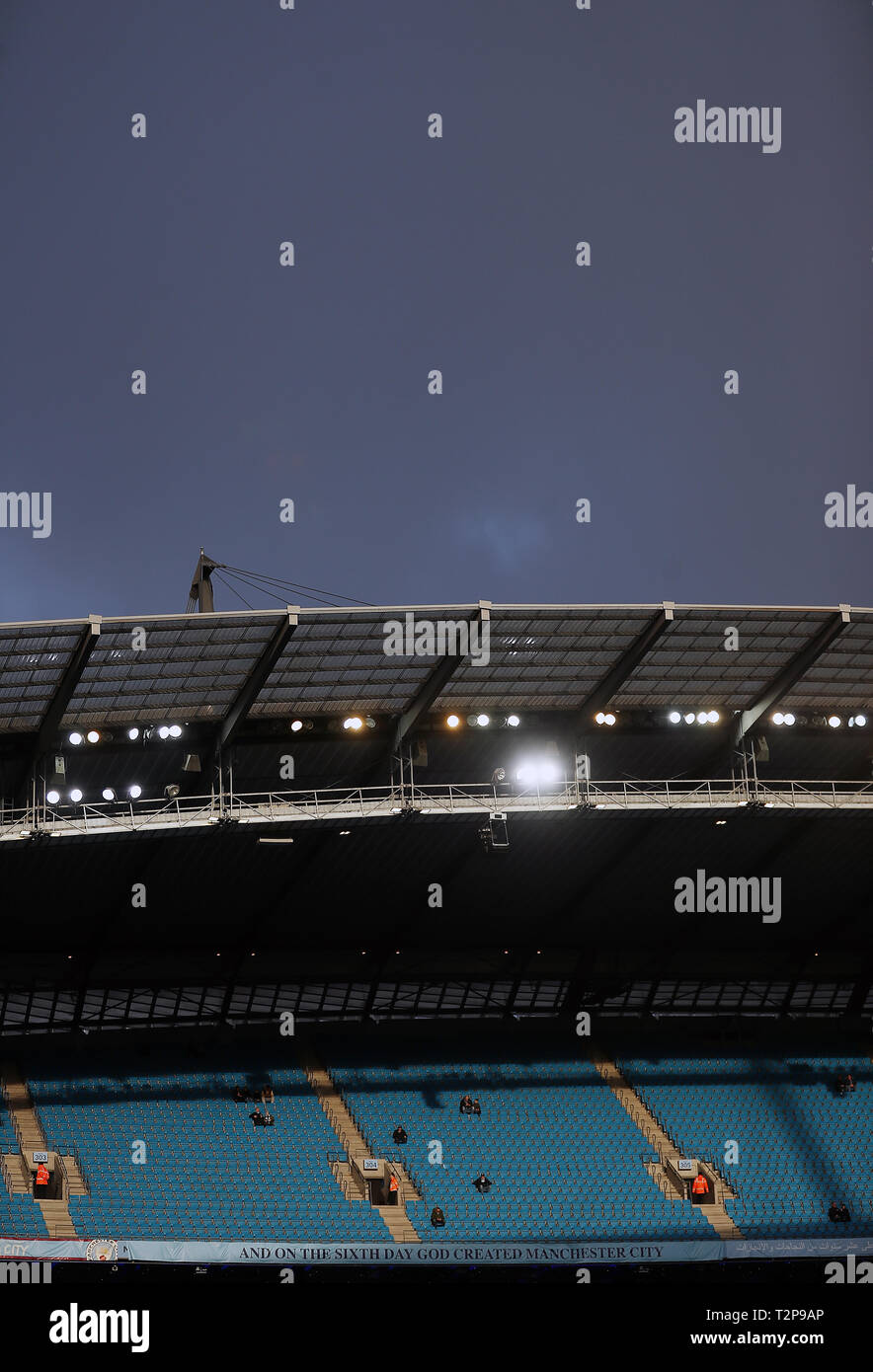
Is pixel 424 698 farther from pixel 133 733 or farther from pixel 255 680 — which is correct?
pixel 133 733

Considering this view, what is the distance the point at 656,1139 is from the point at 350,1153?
9.45 meters

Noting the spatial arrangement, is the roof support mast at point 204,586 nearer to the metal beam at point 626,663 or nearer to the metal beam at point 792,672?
the metal beam at point 626,663

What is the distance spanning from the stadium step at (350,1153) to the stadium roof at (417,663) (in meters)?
12.8

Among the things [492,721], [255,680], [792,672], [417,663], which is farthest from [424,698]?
[792,672]

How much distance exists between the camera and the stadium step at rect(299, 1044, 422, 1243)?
136ft

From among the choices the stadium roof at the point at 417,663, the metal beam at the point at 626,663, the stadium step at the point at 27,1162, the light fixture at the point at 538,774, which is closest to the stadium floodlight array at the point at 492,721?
the stadium roof at the point at 417,663

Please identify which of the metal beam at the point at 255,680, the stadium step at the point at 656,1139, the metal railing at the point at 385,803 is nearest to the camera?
the metal beam at the point at 255,680

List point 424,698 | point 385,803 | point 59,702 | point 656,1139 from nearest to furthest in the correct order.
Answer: point 59,702 → point 385,803 → point 424,698 → point 656,1139

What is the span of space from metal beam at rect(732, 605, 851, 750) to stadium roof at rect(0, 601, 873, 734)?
0.04 meters

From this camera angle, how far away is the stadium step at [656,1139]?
43406mm

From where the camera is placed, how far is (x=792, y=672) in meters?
42.0

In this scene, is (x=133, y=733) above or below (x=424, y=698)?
below

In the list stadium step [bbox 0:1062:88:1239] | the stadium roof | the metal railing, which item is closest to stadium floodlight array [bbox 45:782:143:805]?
the metal railing
